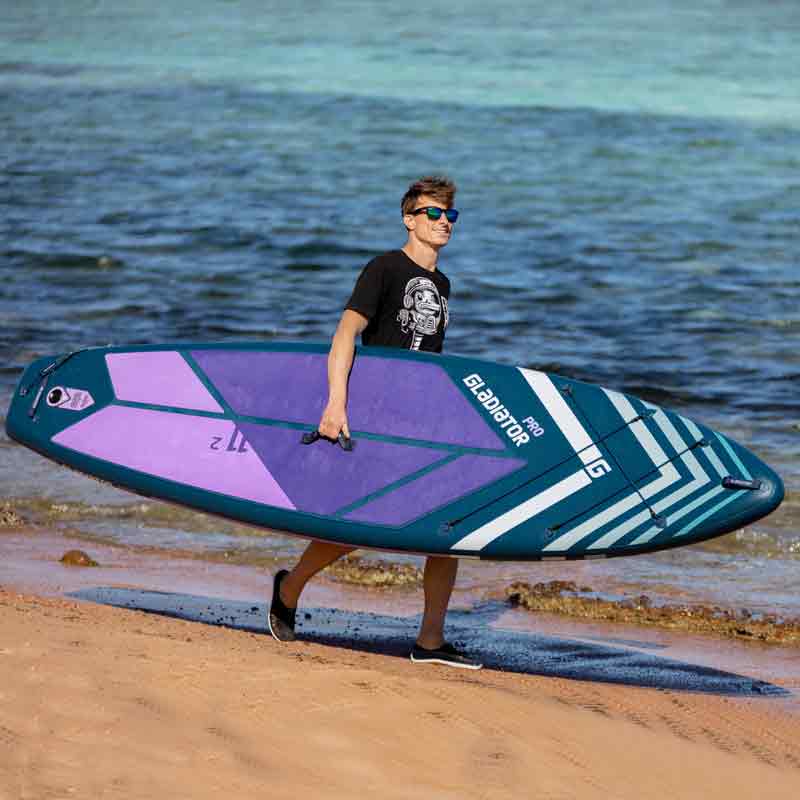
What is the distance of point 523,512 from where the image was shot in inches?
203

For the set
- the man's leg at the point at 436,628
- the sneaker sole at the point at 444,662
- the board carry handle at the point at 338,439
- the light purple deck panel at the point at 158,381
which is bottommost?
the sneaker sole at the point at 444,662

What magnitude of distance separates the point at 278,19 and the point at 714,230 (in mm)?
19916

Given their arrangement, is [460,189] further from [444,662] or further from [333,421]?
[444,662]

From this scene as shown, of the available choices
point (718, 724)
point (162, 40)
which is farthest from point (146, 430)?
point (162, 40)

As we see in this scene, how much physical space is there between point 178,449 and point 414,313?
3.46 ft

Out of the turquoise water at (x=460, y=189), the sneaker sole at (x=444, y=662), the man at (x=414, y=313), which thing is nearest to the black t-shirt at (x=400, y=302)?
the man at (x=414, y=313)

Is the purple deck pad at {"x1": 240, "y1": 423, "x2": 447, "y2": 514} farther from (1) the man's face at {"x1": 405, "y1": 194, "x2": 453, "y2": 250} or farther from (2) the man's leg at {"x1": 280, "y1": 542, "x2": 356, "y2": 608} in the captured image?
(1) the man's face at {"x1": 405, "y1": 194, "x2": 453, "y2": 250}

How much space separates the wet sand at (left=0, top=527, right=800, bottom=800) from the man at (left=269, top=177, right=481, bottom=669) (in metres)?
0.21

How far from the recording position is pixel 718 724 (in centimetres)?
456

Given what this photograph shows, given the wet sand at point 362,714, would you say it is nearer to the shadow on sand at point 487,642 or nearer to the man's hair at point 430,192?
the shadow on sand at point 487,642

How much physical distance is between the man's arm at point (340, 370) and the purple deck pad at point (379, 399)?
4.2 inches

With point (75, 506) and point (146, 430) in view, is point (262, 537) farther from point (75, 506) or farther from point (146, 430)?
point (146, 430)

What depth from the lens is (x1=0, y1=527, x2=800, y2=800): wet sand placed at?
3.58m

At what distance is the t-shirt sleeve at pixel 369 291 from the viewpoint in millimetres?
4812
